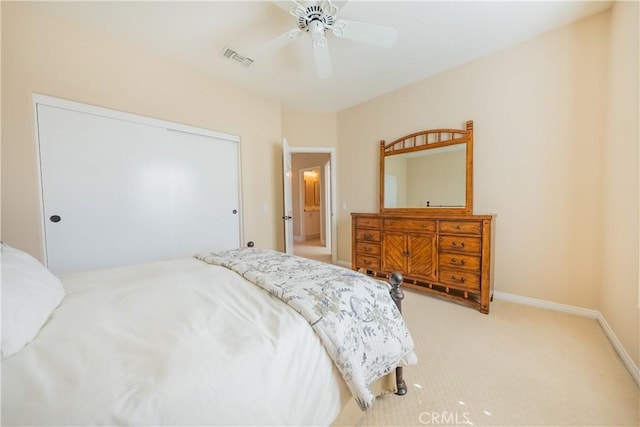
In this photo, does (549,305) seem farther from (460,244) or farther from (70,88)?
(70,88)

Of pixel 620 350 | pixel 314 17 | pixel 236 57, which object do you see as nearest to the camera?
pixel 620 350

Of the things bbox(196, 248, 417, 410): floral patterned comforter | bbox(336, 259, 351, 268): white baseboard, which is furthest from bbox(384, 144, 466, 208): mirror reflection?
bbox(196, 248, 417, 410): floral patterned comforter

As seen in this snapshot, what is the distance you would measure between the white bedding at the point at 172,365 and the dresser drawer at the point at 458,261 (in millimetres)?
1876

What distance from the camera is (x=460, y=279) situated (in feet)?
7.63

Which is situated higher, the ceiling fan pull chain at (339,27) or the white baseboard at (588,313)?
the ceiling fan pull chain at (339,27)

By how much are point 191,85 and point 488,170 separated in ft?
11.1

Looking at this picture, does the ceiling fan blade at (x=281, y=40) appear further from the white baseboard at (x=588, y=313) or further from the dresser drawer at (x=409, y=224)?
the white baseboard at (x=588, y=313)

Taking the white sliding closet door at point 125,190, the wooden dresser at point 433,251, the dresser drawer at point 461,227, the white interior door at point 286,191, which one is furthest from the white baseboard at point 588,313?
the white sliding closet door at point 125,190

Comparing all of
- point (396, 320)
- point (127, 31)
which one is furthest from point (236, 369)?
point (127, 31)

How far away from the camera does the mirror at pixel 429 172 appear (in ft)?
8.63

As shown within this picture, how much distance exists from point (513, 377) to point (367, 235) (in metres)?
1.88

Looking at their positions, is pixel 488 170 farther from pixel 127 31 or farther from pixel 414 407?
pixel 127 31

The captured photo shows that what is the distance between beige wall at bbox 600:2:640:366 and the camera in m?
1.49

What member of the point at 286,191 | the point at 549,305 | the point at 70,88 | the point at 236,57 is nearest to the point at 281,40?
the point at 236,57
